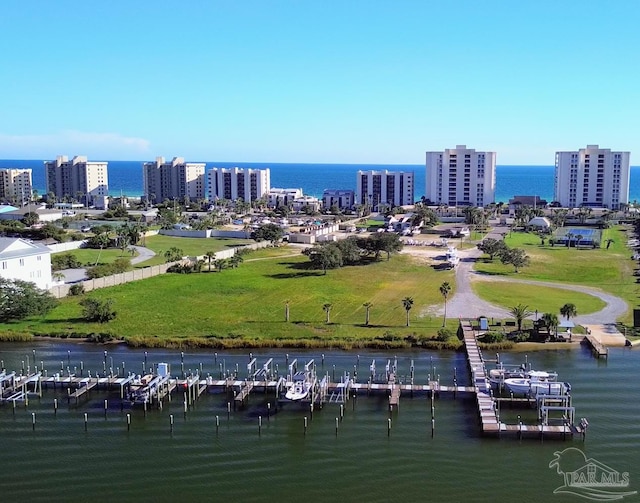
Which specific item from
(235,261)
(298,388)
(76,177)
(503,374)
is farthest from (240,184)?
(298,388)

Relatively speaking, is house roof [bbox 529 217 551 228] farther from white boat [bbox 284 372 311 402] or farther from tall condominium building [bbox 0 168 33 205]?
tall condominium building [bbox 0 168 33 205]

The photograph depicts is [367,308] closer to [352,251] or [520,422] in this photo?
[520,422]

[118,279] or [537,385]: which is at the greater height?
[118,279]

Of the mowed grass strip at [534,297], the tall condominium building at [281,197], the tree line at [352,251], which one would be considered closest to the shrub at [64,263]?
the tree line at [352,251]

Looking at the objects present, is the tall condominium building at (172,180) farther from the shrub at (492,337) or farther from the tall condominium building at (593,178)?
the shrub at (492,337)

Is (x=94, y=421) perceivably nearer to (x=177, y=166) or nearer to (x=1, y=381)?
(x=1, y=381)
